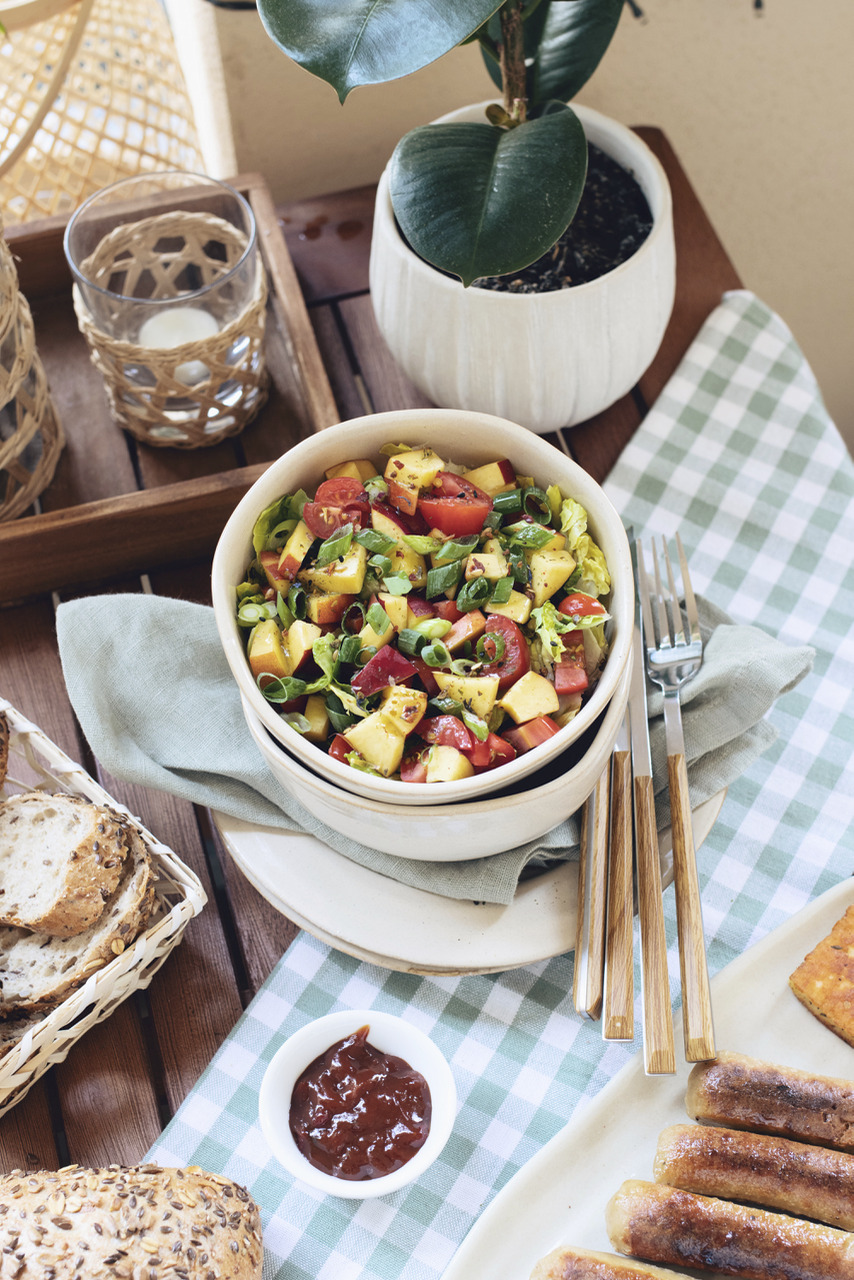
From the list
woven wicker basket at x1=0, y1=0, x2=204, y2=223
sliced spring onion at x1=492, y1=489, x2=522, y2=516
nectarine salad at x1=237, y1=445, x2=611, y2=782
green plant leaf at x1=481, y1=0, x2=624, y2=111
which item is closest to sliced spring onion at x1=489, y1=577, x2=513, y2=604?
nectarine salad at x1=237, y1=445, x2=611, y2=782

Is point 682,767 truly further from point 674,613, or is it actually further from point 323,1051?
point 323,1051

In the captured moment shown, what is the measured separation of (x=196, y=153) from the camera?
2156mm

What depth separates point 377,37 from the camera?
3.45 feet

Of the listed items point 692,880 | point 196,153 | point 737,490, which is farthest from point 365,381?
point 692,880

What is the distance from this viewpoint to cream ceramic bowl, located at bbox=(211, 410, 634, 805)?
1091 mm

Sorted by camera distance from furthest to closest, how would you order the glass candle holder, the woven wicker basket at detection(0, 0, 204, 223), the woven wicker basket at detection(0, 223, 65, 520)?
the woven wicker basket at detection(0, 0, 204, 223)
the glass candle holder
the woven wicker basket at detection(0, 223, 65, 520)

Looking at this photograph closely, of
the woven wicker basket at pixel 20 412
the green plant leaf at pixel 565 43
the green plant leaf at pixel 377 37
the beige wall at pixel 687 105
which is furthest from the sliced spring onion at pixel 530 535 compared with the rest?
the beige wall at pixel 687 105

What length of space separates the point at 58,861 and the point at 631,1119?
70 centimetres

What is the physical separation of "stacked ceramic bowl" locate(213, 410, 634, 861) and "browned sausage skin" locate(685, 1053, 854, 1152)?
33 cm

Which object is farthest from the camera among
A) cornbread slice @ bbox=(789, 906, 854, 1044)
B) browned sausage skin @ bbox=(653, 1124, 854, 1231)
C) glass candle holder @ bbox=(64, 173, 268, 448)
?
glass candle holder @ bbox=(64, 173, 268, 448)

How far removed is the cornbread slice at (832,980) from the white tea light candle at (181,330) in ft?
3.65

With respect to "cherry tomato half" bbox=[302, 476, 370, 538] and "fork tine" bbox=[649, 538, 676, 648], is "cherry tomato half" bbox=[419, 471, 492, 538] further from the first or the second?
"fork tine" bbox=[649, 538, 676, 648]

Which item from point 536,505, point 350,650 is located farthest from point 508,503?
point 350,650

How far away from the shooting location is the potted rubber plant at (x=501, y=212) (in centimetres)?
106
